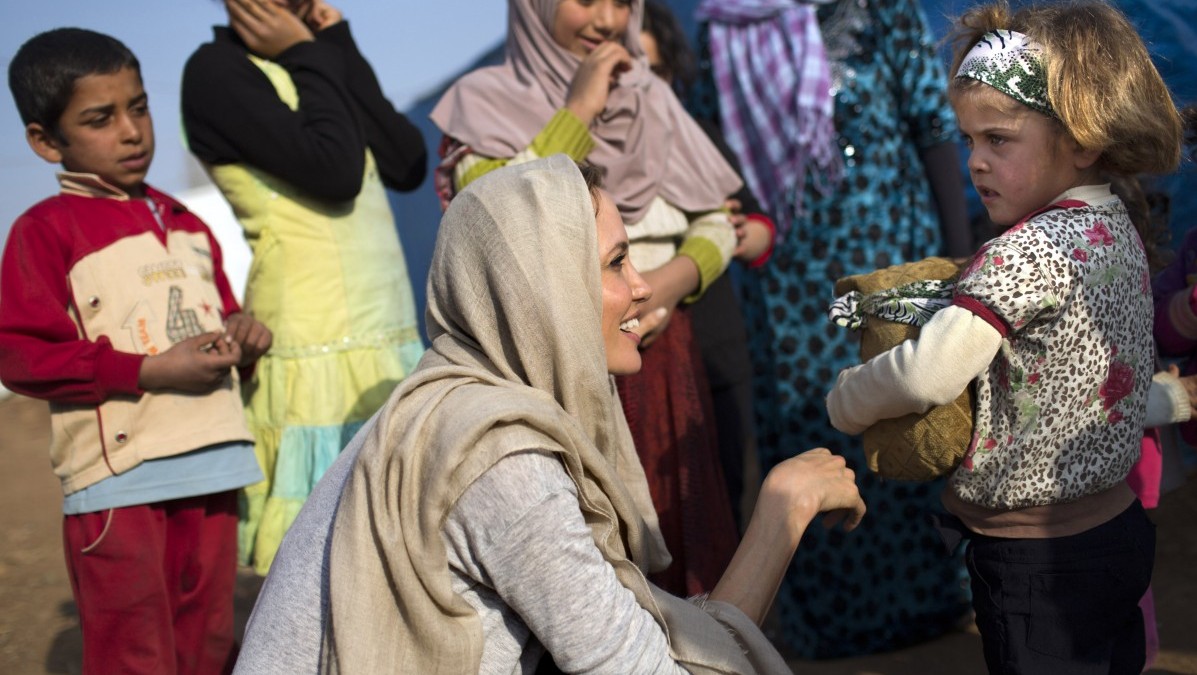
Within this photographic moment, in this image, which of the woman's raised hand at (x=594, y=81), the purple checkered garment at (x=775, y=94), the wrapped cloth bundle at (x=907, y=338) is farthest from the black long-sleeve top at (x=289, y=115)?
the wrapped cloth bundle at (x=907, y=338)

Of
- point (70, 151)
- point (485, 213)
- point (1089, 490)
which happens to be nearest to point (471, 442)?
point (485, 213)

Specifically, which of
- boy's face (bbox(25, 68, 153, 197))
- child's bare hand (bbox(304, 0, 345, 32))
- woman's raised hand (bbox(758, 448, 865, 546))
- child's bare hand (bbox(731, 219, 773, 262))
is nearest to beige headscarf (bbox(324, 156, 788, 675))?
woman's raised hand (bbox(758, 448, 865, 546))

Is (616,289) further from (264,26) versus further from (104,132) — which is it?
(264,26)

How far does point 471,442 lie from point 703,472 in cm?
164

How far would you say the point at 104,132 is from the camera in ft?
9.67

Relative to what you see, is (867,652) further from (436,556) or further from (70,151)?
(70,151)

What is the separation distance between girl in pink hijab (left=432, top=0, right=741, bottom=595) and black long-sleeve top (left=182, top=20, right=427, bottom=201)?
→ 331 mm

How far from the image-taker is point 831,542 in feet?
12.4

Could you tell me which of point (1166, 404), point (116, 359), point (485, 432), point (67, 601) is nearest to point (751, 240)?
point (1166, 404)

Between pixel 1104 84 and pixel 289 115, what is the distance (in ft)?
6.95

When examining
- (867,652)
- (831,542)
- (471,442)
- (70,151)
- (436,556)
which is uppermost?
(70,151)

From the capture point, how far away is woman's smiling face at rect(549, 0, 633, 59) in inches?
132

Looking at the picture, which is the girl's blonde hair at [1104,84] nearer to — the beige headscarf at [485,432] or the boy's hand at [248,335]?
the beige headscarf at [485,432]

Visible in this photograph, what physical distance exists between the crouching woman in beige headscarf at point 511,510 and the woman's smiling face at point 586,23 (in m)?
1.33
